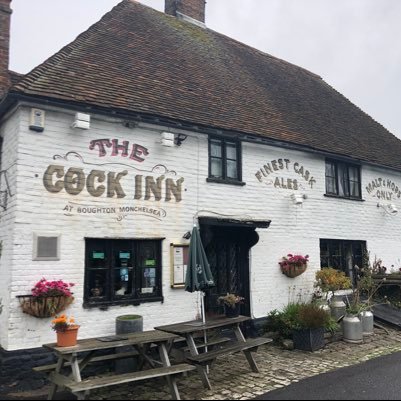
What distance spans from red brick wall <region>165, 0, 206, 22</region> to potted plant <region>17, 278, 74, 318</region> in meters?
11.7

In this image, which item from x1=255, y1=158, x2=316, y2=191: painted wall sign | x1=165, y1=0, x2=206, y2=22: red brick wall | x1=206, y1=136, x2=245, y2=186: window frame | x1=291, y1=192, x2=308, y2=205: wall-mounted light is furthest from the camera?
x1=165, y1=0, x2=206, y2=22: red brick wall

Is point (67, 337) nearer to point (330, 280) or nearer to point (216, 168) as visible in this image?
point (216, 168)

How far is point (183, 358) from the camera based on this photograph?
7.31 metres

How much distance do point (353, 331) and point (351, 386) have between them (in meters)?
3.35

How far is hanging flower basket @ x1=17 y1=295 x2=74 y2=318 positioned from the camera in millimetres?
6875

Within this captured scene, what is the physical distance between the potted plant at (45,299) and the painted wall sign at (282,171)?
5479mm

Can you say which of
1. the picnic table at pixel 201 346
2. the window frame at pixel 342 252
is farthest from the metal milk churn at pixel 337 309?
the picnic table at pixel 201 346

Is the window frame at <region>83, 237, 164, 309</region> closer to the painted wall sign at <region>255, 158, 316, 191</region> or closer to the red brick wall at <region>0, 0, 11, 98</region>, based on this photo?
the painted wall sign at <region>255, 158, 316, 191</region>

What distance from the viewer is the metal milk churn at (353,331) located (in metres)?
9.39

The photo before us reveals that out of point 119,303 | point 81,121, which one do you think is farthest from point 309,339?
point 81,121

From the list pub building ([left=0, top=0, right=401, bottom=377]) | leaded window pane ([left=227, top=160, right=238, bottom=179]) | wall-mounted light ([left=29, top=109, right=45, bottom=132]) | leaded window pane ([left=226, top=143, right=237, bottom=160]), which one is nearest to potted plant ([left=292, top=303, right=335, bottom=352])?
pub building ([left=0, top=0, right=401, bottom=377])

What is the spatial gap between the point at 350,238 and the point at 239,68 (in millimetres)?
6573

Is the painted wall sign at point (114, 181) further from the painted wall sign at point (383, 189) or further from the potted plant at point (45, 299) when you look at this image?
the painted wall sign at point (383, 189)

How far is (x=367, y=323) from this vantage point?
1005 cm
